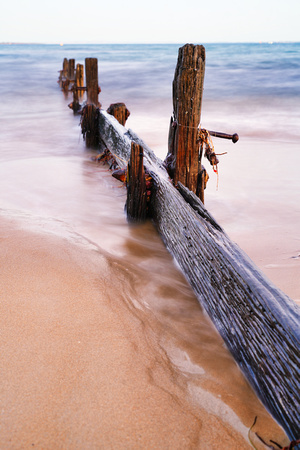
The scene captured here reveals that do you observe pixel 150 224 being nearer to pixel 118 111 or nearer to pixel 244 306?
pixel 244 306

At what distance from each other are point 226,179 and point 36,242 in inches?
145

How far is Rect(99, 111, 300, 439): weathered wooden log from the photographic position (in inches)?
55.9

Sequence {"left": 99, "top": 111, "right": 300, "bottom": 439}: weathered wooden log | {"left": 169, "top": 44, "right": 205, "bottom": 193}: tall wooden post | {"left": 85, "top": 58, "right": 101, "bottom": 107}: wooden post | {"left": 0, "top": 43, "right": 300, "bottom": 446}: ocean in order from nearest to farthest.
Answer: {"left": 99, "top": 111, "right": 300, "bottom": 439}: weathered wooden log
{"left": 0, "top": 43, "right": 300, "bottom": 446}: ocean
{"left": 169, "top": 44, "right": 205, "bottom": 193}: tall wooden post
{"left": 85, "top": 58, "right": 101, "bottom": 107}: wooden post

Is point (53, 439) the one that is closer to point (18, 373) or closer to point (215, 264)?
point (18, 373)

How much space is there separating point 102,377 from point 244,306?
2.45 feet

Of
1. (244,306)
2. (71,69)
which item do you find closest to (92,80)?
(244,306)

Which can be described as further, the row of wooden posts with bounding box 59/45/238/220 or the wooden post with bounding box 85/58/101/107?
the wooden post with bounding box 85/58/101/107

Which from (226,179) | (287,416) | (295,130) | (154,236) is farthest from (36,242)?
(295,130)

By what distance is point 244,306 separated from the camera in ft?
5.71

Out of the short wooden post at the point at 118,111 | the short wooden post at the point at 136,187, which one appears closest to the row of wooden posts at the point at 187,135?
the short wooden post at the point at 136,187

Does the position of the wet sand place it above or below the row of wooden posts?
below

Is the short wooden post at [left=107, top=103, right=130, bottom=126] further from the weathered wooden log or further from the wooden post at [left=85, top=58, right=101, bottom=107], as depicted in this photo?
the weathered wooden log

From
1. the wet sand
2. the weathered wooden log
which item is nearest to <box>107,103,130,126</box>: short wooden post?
the weathered wooden log

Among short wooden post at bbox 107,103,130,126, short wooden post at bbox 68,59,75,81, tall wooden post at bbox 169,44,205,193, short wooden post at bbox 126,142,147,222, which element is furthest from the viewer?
short wooden post at bbox 68,59,75,81
